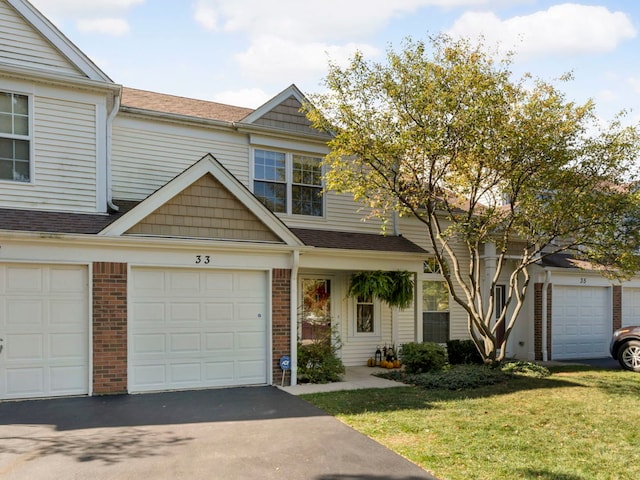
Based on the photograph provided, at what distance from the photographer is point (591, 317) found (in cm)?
1656

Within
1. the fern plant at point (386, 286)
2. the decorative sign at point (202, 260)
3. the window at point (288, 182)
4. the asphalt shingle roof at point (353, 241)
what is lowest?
the fern plant at point (386, 286)

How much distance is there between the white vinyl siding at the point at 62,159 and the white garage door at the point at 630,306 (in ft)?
53.7

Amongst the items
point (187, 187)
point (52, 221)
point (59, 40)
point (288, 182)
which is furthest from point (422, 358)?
point (59, 40)

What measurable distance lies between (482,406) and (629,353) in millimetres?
7235

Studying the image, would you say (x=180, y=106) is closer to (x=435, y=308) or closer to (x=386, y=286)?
(x=386, y=286)

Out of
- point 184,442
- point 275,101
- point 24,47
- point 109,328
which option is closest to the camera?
point 184,442

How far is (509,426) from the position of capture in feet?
24.0

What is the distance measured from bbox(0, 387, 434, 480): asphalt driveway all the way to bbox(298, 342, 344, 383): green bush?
5.74 ft

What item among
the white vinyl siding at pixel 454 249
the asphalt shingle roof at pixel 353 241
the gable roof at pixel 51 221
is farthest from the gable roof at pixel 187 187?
the white vinyl siding at pixel 454 249

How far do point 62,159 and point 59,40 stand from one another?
222 cm

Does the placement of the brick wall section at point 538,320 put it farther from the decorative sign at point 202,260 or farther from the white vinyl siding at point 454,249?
the decorative sign at point 202,260

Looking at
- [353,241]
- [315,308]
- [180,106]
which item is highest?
[180,106]

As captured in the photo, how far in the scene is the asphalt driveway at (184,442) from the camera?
214 inches

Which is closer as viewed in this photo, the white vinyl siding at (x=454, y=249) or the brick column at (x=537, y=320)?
the white vinyl siding at (x=454, y=249)
